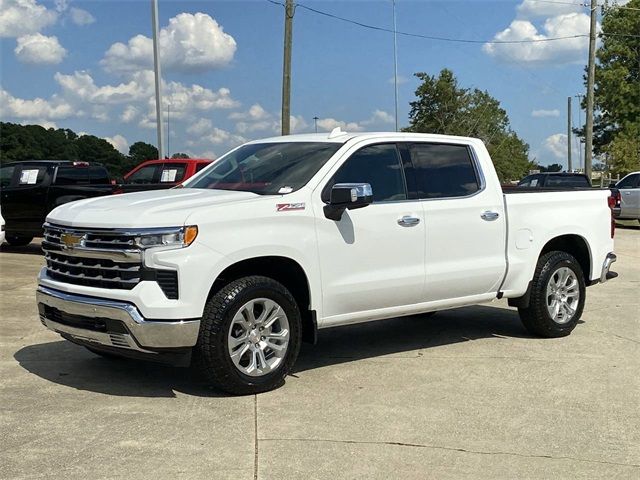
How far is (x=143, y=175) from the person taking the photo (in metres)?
14.6

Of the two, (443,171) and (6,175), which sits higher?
(6,175)

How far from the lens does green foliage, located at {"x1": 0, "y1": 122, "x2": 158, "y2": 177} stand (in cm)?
4372

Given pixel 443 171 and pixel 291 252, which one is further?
pixel 443 171

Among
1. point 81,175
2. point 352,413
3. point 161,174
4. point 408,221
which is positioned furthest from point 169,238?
point 81,175

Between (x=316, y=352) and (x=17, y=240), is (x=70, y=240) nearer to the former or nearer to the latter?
(x=316, y=352)

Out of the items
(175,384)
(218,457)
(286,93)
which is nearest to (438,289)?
(175,384)

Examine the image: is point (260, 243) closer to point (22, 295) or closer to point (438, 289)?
point (438, 289)

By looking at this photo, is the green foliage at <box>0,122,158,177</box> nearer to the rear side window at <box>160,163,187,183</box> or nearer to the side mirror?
the rear side window at <box>160,163,187,183</box>

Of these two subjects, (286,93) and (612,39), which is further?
(612,39)

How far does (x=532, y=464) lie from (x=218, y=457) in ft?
5.69

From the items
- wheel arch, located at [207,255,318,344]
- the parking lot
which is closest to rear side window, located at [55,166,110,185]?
the parking lot

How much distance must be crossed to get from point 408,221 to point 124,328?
2.43 m

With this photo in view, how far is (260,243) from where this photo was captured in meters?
5.19

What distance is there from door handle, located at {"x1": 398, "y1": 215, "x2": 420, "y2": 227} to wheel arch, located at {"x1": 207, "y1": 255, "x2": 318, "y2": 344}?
3.24 feet
